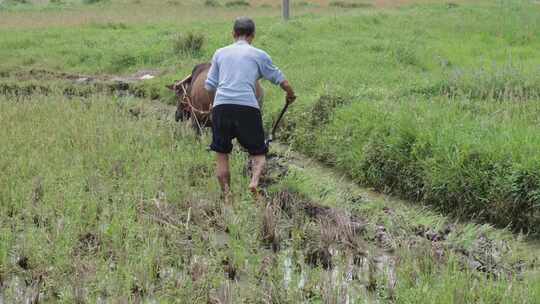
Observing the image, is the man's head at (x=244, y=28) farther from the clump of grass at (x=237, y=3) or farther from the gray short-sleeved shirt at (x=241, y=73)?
the clump of grass at (x=237, y=3)

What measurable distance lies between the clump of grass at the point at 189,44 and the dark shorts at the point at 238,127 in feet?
23.2

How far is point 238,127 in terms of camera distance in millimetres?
5305

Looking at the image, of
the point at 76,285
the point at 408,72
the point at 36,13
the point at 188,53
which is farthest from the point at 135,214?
the point at 36,13

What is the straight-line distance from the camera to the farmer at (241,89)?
17.2 ft

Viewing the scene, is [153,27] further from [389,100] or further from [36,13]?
[389,100]

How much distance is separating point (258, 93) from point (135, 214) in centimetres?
158

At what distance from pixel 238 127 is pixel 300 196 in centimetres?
79

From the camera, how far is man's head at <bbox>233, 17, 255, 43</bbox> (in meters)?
5.24

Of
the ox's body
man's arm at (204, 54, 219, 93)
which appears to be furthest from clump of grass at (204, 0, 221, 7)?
man's arm at (204, 54, 219, 93)

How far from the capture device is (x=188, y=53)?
12.2 metres

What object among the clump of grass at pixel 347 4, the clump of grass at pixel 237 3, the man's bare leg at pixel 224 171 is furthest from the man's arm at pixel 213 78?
the clump of grass at pixel 237 3

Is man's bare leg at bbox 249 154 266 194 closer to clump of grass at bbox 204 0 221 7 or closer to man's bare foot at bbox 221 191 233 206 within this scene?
man's bare foot at bbox 221 191 233 206

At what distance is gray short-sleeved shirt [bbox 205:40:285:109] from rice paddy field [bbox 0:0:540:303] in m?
0.81

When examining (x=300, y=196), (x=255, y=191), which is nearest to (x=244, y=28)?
(x=255, y=191)
